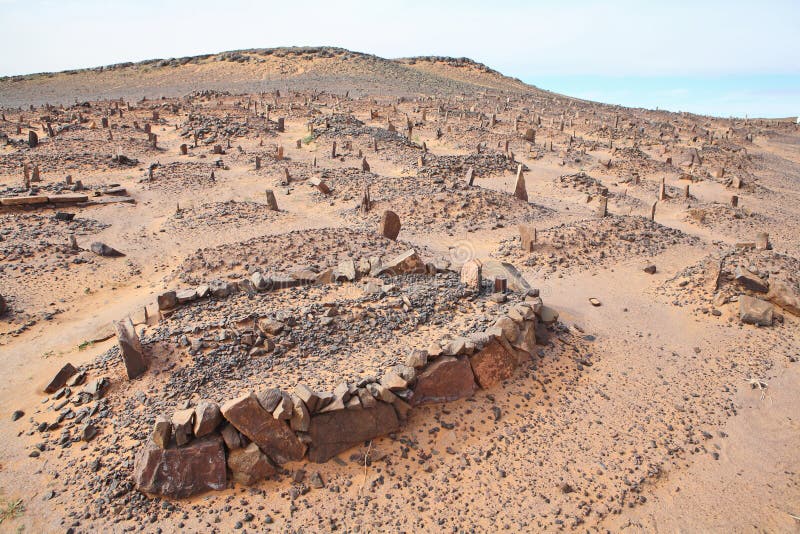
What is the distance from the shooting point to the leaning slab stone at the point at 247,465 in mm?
5367

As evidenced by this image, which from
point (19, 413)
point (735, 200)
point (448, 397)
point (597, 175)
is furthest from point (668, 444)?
point (597, 175)

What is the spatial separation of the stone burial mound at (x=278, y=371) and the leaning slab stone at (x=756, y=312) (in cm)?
389

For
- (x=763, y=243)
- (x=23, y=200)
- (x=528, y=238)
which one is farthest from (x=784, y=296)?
(x=23, y=200)

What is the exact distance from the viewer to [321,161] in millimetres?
22062

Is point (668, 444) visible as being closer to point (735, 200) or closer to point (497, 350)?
point (497, 350)

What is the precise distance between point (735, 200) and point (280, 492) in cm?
1907

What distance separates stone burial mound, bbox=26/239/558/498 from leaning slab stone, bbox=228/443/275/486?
11 mm

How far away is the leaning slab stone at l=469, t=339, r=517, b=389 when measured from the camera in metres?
6.83

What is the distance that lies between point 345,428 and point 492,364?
7.62ft

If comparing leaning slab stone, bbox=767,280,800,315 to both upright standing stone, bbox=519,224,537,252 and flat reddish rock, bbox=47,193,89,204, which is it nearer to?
upright standing stone, bbox=519,224,537,252

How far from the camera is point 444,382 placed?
6535mm

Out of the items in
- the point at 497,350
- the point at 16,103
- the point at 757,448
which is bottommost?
the point at 757,448

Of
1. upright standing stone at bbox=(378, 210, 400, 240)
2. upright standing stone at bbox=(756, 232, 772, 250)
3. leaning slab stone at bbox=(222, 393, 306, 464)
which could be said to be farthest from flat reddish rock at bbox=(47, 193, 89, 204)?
upright standing stone at bbox=(756, 232, 772, 250)

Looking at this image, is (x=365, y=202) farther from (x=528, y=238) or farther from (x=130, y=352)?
(x=130, y=352)
